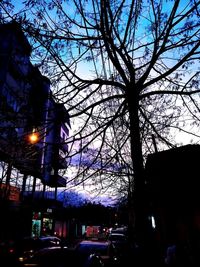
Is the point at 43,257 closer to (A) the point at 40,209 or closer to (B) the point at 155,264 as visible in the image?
(B) the point at 155,264

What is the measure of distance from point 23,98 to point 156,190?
999cm

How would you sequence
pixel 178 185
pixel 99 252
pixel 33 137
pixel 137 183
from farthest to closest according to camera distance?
pixel 178 185 → pixel 99 252 → pixel 33 137 → pixel 137 183

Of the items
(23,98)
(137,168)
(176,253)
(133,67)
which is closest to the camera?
(137,168)

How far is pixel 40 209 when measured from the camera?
36.5m

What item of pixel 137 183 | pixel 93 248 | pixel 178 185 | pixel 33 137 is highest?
pixel 33 137

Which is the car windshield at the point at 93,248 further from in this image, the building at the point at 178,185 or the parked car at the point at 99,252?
the building at the point at 178,185

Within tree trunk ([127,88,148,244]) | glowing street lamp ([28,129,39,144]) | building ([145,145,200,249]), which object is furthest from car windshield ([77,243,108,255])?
glowing street lamp ([28,129,39,144])

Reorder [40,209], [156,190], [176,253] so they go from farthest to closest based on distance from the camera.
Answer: [40,209], [156,190], [176,253]

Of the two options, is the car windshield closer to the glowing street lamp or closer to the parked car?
the parked car

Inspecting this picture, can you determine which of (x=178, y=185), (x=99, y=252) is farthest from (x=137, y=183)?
(x=178, y=185)

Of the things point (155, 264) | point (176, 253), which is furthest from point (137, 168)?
point (176, 253)

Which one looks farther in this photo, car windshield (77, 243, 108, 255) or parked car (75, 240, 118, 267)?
car windshield (77, 243, 108, 255)

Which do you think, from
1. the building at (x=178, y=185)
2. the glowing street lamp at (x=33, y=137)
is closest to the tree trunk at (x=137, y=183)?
the glowing street lamp at (x=33, y=137)

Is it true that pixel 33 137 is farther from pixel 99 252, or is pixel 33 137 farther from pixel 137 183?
pixel 99 252
